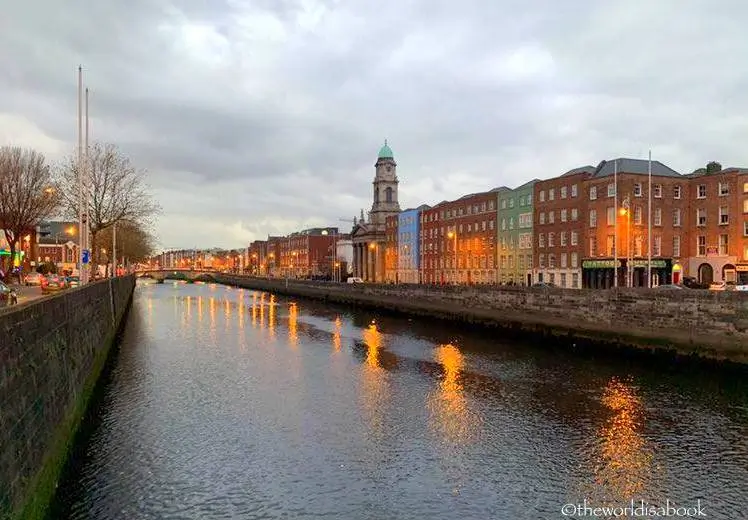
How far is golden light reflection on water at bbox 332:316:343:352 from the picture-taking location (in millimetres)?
44766

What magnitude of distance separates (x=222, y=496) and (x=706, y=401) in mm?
21146

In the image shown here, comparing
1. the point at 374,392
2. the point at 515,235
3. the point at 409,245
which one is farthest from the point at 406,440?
the point at 409,245

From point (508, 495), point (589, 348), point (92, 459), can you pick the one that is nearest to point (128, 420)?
point (92, 459)

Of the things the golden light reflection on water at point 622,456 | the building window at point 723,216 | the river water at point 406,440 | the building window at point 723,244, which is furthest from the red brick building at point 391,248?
the golden light reflection on water at point 622,456

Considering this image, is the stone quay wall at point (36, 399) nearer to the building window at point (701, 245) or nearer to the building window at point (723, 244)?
the building window at point (723, 244)

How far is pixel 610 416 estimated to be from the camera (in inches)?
919

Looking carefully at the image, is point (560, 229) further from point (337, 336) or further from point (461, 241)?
point (337, 336)

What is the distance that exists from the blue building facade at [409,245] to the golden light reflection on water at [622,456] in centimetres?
9726

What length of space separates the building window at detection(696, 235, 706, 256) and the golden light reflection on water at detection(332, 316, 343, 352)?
4240 cm

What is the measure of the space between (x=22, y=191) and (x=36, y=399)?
54.9 meters

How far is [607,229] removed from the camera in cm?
7194

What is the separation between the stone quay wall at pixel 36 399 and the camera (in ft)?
34.2

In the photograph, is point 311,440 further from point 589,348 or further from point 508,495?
point 589,348

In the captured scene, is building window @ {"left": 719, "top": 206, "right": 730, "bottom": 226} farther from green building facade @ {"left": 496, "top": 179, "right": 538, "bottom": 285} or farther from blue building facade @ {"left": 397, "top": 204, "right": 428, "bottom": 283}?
blue building facade @ {"left": 397, "top": 204, "right": 428, "bottom": 283}
